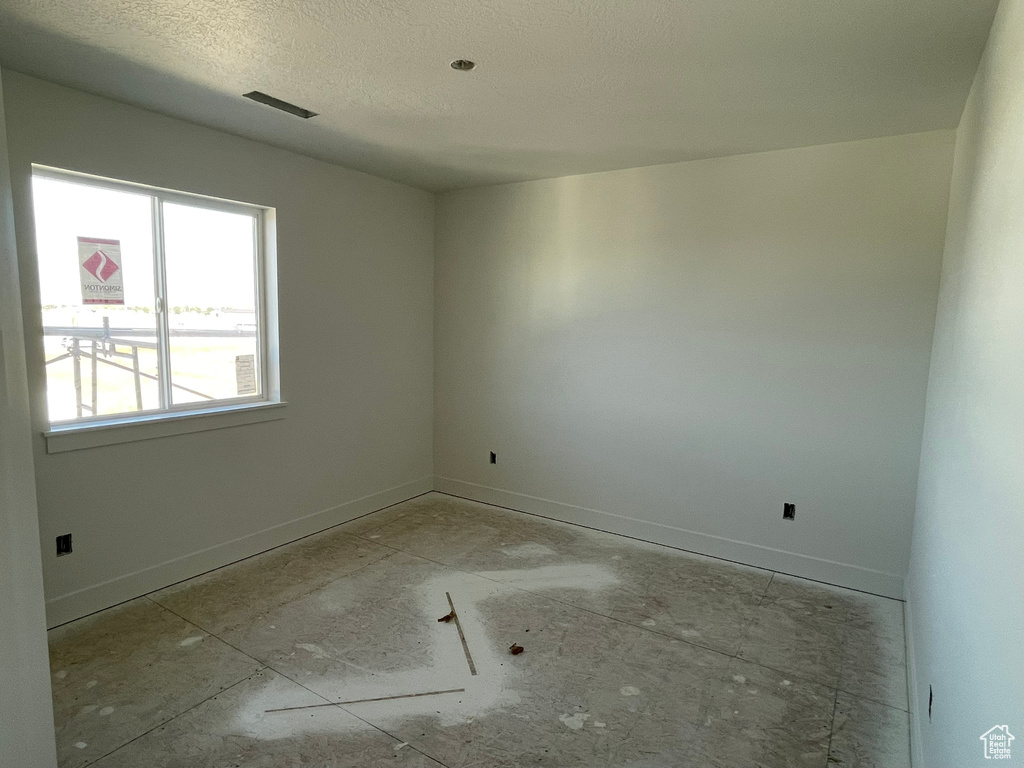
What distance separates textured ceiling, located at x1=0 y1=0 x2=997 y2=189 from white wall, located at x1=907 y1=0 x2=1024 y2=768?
333mm

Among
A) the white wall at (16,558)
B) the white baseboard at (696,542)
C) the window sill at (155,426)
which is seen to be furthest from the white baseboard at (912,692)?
the window sill at (155,426)

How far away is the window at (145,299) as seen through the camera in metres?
2.78

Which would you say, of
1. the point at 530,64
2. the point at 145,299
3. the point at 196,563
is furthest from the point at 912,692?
the point at 145,299

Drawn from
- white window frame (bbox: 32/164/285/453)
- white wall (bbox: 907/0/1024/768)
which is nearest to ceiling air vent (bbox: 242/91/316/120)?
white window frame (bbox: 32/164/285/453)

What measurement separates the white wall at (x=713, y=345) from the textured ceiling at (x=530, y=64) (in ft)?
1.37

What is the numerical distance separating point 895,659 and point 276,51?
386cm

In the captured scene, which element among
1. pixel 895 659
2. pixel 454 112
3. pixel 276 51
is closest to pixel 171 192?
pixel 276 51

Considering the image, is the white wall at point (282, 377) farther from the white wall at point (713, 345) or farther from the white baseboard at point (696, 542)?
the white baseboard at point (696, 542)

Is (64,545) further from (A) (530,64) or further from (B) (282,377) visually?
(A) (530,64)

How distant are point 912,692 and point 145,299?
418cm

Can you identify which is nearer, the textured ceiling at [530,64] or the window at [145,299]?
the textured ceiling at [530,64]

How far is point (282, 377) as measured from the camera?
3.78 meters

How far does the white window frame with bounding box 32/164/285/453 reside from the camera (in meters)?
2.83

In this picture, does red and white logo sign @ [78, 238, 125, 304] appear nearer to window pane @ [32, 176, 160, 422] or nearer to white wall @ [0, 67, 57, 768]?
window pane @ [32, 176, 160, 422]
